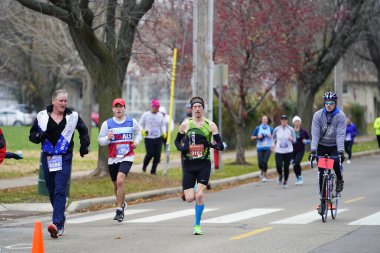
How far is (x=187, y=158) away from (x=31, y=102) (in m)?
65.0

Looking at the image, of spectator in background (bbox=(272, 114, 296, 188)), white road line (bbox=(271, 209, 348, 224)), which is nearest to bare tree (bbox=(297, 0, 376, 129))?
spectator in background (bbox=(272, 114, 296, 188))

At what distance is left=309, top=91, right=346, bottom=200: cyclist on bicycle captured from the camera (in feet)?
47.1

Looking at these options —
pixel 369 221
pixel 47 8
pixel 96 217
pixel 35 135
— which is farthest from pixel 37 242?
pixel 47 8

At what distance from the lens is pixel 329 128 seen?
14453 mm

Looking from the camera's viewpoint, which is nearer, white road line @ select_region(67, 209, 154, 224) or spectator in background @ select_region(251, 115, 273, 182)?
white road line @ select_region(67, 209, 154, 224)

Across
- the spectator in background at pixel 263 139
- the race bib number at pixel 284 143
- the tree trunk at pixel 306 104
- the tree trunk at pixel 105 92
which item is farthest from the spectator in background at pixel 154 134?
the tree trunk at pixel 306 104

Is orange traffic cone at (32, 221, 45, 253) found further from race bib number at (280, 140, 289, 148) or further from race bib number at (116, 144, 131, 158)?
race bib number at (280, 140, 289, 148)

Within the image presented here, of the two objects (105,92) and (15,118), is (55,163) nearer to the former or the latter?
(105,92)

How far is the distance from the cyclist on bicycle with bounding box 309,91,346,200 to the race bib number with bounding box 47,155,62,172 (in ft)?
13.7

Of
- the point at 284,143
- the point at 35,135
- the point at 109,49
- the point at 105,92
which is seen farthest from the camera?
the point at 284,143

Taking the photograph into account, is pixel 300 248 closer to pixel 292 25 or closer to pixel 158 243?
pixel 158 243

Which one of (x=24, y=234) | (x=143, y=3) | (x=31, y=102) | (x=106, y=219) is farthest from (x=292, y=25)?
(x=31, y=102)

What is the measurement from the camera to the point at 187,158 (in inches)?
515

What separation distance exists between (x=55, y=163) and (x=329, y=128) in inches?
182
